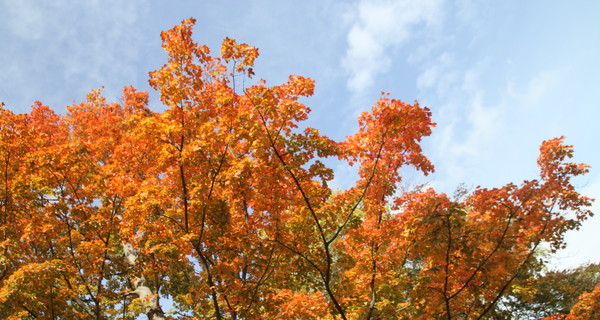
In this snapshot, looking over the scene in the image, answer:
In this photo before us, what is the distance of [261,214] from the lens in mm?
6398

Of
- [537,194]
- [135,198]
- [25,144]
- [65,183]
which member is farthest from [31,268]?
[537,194]

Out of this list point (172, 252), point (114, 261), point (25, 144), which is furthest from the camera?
point (114, 261)

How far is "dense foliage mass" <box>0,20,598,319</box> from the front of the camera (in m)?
5.50

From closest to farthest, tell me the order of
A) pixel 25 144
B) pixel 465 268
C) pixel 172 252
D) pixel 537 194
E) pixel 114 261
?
pixel 537 194, pixel 465 268, pixel 172 252, pixel 25 144, pixel 114 261

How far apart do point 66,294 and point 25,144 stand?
9.91ft

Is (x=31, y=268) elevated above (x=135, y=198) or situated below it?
below

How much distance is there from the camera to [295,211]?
260 inches

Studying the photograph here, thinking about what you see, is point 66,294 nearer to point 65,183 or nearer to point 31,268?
point 31,268

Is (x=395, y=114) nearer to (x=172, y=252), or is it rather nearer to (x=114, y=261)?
(x=172, y=252)

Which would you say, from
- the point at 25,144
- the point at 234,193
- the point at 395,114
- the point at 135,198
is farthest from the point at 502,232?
the point at 25,144

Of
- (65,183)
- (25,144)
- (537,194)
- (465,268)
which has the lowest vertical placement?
(465,268)

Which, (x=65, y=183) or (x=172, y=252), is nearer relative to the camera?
(x=172, y=252)

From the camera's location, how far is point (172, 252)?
21.3 feet

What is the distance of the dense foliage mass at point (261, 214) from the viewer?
5.50 meters
